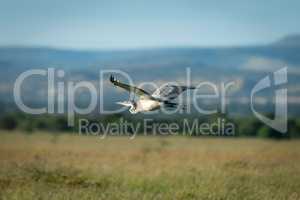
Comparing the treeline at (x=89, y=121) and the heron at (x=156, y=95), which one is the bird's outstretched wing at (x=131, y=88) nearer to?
the heron at (x=156, y=95)

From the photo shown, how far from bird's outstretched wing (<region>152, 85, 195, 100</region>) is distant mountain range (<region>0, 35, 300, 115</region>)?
44956mm

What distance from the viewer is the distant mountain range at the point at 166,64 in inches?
3460

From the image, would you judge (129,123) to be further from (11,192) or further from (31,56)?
(31,56)

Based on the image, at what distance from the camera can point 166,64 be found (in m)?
143

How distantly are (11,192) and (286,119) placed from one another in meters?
43.6

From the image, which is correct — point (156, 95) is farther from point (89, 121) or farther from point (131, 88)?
point (89, 121)

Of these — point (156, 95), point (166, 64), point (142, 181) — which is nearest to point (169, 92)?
point (156, 95)

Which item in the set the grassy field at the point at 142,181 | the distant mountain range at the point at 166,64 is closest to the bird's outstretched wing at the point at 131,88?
the grassy field at the point at 142,181

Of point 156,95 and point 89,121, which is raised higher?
point 156,95

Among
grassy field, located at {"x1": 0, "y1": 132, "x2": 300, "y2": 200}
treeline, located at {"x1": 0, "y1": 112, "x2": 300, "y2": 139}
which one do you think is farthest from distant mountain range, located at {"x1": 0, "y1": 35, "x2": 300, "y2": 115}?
grassy field, located at {"x1": 0, "y1": 132, "x2": 300, "y2": 200}

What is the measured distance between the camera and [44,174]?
14383 mm

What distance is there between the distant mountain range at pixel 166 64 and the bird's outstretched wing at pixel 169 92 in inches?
1770

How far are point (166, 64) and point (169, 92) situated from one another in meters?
132

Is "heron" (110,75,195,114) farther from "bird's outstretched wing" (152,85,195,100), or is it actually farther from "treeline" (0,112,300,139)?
"treeline" (0,112,300,139)
